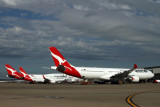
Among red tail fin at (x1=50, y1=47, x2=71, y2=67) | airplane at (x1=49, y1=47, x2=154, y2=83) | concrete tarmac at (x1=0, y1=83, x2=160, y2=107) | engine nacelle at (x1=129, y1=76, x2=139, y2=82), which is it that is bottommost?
concrete tarmac at (x1=0, y1=83, x2=160, y2=107)

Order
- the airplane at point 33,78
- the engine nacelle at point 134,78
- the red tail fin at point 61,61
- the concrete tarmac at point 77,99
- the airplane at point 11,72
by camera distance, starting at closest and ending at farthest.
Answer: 1. the concrete tarmac at point 77,99
2. the red tail fin at point 61,61
3. the engine nacelle at point 134,78
4. the airplane at point 11,72
5. the airplane at point 33,78

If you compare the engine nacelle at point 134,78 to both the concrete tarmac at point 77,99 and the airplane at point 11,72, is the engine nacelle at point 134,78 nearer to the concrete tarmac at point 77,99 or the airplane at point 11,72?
the concrete tarmac at point 77,99

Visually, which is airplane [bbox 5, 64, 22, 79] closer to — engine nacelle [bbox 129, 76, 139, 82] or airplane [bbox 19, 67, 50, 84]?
airplane [bbox 19, 67, 50, 84]

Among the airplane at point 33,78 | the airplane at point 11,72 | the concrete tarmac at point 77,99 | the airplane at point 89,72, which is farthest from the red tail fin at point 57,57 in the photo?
the concrete tarmac at point 77,99

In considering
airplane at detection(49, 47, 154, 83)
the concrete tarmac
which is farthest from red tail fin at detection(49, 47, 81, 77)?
the concrete tarmac

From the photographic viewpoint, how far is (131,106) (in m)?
11.0

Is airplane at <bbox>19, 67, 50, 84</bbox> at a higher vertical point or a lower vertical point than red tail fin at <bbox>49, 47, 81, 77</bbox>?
lower

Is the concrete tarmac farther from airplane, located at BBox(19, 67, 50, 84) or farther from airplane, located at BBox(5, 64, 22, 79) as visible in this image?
airplane, located at BBox(5, 64, 22, 79)

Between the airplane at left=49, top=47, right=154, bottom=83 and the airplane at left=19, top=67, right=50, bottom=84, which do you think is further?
the airplane at left=19, top=67, right=50, bottom=84

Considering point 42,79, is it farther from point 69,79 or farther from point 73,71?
point 73,71

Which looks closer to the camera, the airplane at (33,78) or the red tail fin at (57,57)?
the red tail fin at (57,57)

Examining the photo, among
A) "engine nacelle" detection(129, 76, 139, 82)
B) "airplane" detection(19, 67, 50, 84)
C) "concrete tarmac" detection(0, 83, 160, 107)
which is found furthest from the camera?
"airplane" detection(19, 67, 50, 84)

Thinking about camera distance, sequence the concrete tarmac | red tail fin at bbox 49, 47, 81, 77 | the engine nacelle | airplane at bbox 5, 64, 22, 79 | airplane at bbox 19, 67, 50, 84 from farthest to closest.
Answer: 1. airplane at bbox 19, 67, 50, 84
2. airplane at bbox 5, 64, 22, 79
3. the engine nacelle
4. red tail fin at bbox 49, 47, 81, 77
5. the concrete tarmac

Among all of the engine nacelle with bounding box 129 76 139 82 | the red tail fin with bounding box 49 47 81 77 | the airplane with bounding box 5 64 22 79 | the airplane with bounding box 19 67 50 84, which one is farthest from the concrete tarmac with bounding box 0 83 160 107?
the airplane with bounding box 5 64 22 79
